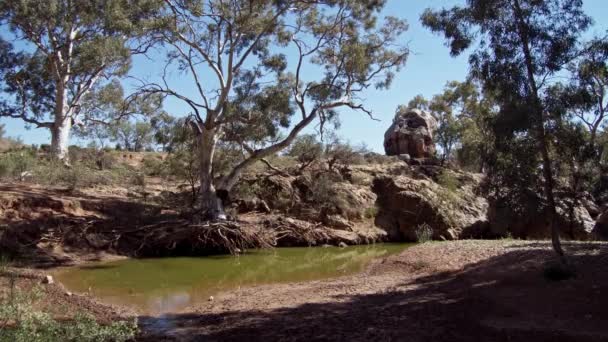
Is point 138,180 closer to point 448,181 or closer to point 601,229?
point 448,181

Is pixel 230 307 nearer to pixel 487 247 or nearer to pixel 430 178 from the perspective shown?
pixel 487 247

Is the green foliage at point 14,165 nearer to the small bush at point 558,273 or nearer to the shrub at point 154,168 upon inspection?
the shrub at point 154,168

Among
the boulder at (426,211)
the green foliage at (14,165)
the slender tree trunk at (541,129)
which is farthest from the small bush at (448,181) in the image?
the green foliage at (14,165)

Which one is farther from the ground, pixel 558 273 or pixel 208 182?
pixel 208 182

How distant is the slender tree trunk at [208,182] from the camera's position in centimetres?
1783

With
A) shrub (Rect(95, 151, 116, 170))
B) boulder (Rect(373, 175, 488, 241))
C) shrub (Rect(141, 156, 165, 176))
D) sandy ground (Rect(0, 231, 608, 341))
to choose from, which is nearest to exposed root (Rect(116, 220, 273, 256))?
A: sandy ground (Rect(0, 231, 608, 341))

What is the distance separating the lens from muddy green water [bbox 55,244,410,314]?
990cm

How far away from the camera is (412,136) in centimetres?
3181

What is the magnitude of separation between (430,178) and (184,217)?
1325 centimetres

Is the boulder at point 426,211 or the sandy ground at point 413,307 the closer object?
the sandy ground at point 413,307

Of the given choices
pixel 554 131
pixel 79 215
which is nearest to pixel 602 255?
pixel 554 131

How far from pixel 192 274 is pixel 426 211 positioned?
12.3 meters

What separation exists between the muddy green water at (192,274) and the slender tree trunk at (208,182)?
190 centimetres

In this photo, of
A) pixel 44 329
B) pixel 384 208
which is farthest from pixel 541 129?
pixel 384 208
